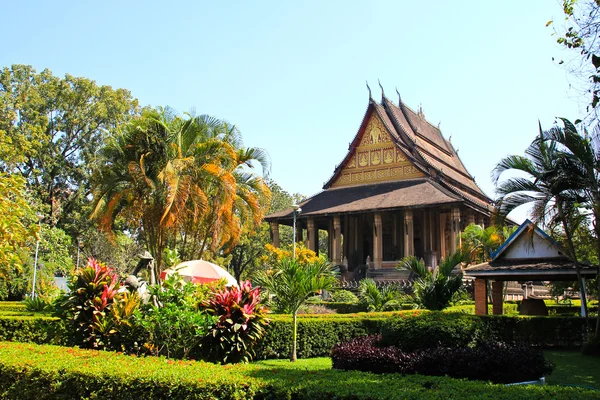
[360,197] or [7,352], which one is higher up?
[360,197]

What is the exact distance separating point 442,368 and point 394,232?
25999 millimetres

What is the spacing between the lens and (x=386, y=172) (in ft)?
108

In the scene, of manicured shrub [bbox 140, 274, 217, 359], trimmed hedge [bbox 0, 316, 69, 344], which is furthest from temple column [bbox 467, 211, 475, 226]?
manicured shrub [bbox 140, 274, 217, 359]

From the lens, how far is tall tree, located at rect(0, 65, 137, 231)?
3052 cm

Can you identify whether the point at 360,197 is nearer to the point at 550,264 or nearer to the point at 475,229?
the point at 475,229

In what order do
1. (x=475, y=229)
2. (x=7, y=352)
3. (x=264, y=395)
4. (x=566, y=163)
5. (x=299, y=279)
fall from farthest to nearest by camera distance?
(x=475, y=229), (x=566, y=163), (x=299, y=279), (x=7, y=352), (x=264, y=395)

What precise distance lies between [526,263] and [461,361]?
28.8ft

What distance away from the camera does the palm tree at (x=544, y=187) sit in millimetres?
12875

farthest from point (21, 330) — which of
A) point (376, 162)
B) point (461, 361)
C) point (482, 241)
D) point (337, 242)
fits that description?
point (376, 162)

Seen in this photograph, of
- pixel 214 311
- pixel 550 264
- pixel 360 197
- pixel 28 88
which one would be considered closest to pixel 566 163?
pixel 550 264

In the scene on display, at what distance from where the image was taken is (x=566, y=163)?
12633 mm

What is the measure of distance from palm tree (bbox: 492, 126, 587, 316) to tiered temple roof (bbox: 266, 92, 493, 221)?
589 inches

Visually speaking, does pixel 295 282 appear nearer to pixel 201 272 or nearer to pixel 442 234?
pixel 201 272

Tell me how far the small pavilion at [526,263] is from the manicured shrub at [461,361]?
677 centimetres
